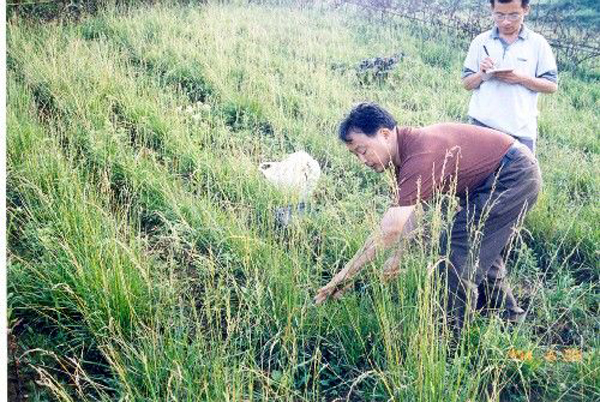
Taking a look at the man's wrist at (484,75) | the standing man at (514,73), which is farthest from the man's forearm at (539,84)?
the man's wrist at (484,75)

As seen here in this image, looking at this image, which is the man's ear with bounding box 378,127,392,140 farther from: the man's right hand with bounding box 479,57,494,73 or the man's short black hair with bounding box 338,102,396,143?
the man's right hand with bounding box 479,57,494,73

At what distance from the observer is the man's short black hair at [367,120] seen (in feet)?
7.52

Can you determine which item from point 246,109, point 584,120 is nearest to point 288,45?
point 246,109

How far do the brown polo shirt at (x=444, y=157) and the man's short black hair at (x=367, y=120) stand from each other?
121 millimetres

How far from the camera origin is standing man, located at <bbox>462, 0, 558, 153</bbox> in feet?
10.00

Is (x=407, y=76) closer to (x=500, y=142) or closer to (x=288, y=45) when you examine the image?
(x=288, y=45)

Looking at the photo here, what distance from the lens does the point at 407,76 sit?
21.3ft

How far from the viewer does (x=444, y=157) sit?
7.45 feet

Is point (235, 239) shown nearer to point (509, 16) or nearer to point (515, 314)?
point (515, 314)

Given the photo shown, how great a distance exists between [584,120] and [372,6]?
6.10 meters

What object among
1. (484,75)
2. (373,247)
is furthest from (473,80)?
(373,247)

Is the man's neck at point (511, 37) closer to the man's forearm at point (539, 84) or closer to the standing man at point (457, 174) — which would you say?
the man's forearm at point (539, 84)

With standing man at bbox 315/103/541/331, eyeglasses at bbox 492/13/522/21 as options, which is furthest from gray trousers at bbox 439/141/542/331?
eyeglasses at bbox 492/13/522/21

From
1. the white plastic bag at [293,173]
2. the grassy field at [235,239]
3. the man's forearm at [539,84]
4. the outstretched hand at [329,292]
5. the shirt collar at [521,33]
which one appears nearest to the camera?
the grassy field at [235,239]
